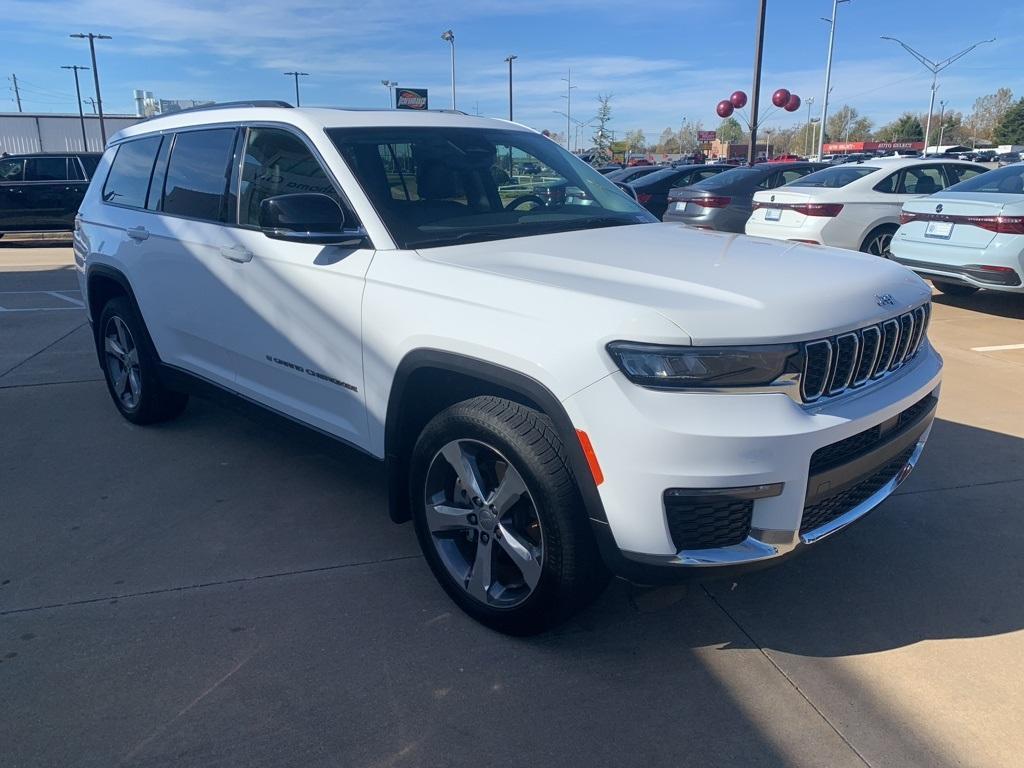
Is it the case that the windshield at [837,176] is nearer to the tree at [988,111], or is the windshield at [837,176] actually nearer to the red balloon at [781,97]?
the red balloon at [781,97]

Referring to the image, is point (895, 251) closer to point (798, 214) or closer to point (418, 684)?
point (798, 214)

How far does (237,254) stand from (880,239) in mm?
8705

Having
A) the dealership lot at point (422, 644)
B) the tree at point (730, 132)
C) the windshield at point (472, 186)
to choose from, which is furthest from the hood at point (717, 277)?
the tree at point (730, 132)

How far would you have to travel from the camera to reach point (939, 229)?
27.7 feet

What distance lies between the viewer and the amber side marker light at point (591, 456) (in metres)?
2.51

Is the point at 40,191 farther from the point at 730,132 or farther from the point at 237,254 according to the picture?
the point at 730,132

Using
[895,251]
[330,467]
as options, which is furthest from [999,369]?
[330,467]

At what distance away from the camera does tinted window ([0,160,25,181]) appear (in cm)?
1614

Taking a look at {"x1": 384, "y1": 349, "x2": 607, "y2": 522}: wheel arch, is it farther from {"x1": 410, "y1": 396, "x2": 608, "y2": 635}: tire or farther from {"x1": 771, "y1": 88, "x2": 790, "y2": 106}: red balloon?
{"x1": 771, "y1": 88, "x2": 790, "y2": 106}: red balloon

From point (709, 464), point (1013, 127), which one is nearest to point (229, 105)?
point (709, 464)

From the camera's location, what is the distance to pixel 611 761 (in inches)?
96.7

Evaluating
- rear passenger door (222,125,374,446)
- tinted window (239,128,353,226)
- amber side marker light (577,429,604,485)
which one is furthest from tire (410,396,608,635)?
tinted window (239,128,353,226)

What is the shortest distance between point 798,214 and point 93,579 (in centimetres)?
889

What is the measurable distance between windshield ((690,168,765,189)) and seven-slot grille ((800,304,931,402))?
9490mm
